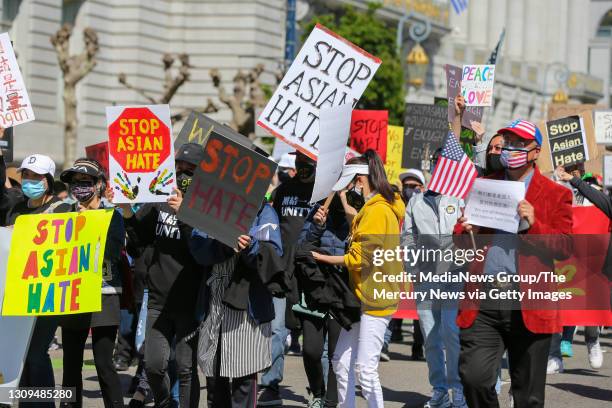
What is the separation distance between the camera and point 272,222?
828 cm

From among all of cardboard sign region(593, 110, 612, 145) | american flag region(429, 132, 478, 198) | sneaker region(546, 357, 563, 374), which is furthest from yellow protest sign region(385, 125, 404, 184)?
american flag region(429, 132, 478, 198)

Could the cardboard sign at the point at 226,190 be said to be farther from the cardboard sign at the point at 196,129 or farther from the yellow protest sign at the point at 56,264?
the cardboard sign at the point at 196,129

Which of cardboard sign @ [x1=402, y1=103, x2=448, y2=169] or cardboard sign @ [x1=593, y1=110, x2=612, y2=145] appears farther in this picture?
cardboard sign @ [x1=593, y1=110, x2=612, y2=145]

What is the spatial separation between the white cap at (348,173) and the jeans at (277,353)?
6.01 ft

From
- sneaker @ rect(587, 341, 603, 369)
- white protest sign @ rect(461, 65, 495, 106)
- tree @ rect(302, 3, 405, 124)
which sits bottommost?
sneaker @ rect(587, 341, 603, 369)

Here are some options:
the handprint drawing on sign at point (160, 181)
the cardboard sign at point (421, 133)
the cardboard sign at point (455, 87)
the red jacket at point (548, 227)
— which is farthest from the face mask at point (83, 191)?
the cardboard sign at point (421, 133)

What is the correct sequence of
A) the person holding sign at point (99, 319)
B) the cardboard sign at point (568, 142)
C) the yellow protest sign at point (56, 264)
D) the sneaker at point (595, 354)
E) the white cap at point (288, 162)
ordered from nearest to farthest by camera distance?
the yellow protest sign at point (56, 264) < the person holding sign at point (99, 319) < the cardboard sign at point (568, 142) < the sneaker at point (595, 354) < the white cap at point (288, 162)

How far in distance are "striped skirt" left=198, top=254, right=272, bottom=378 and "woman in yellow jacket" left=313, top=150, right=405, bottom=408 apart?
62 centimetres

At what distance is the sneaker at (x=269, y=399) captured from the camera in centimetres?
1034

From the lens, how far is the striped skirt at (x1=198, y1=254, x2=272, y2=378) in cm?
815

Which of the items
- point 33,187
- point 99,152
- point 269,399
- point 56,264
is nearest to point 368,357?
point 56,264

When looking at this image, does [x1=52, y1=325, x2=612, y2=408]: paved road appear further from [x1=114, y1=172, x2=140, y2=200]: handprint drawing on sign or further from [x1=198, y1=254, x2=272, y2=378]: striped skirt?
[x1=114, y1=172, x2=140, y2=200]: handprint drawing on sign

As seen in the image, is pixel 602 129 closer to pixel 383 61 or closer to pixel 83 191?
pixel 83 191

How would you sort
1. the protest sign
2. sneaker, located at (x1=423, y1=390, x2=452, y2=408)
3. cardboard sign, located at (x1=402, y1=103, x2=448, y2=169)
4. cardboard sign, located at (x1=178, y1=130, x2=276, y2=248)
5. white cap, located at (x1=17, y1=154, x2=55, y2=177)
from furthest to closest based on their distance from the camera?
cardboard sign, located at (x1=402, y1=103, x2=448, y2=169) < the protest sign < sneaker, located at (x1=423, y1=390, x2=452, y2=408) < white cap, located at (x1=17, y1=154, x2=55, y2=177) < cardboard sign, located at (x1=178, y1=130, x2=276, y2=248)
